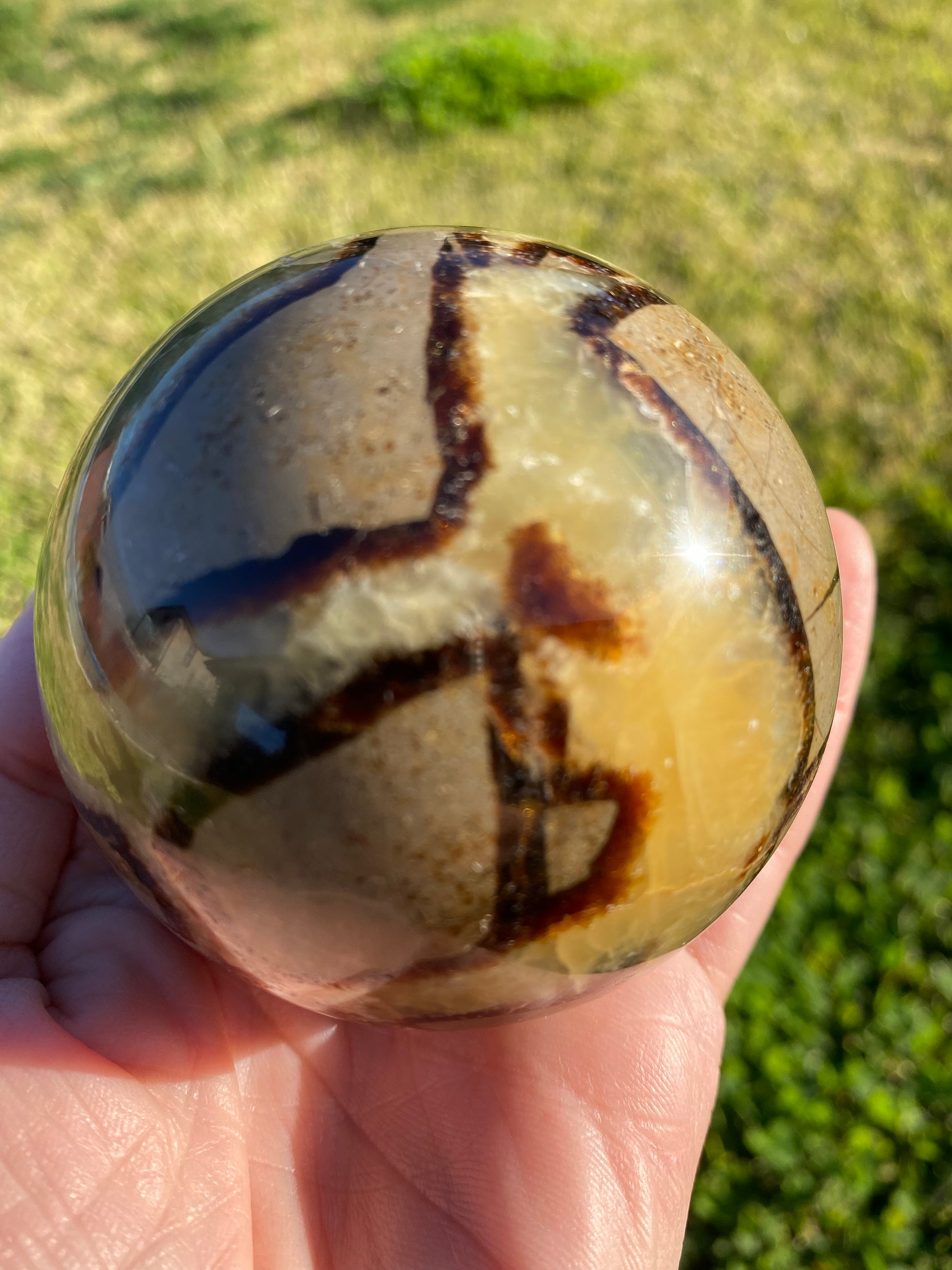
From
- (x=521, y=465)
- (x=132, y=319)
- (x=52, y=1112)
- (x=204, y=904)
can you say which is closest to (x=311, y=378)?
(x=521, y=465)

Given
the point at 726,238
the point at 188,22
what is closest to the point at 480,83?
the point at 726,238

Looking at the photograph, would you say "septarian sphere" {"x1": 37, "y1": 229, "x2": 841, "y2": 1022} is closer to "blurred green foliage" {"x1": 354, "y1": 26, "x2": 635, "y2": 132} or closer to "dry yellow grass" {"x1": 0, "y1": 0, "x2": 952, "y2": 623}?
"dry yellow grass" {"x1": 0, "y1": 0, "x2": 952, "y2": 623}

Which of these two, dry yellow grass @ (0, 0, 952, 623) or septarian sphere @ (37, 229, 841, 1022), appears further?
dry yellow grass @ (0, 0, 952, 623)

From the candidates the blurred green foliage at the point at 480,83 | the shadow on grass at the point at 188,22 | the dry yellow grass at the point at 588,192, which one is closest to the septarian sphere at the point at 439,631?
the dry yellow grass at the point at 588,192

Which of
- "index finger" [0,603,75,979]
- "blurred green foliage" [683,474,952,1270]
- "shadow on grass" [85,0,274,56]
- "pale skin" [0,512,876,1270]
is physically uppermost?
"shadow on grass" [85,0,274,56]

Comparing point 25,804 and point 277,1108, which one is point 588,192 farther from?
point 277,1108

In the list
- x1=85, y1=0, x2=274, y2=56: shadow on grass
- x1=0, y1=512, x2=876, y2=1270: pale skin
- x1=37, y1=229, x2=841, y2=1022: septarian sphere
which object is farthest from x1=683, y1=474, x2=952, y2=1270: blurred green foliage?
x1=85, y1=0, x2=274, y2=56: shadow on grass

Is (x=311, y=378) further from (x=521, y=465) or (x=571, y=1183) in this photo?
(x=571, y=1183)

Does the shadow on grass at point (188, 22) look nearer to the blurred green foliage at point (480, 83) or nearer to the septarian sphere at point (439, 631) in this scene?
the blurred green foliage at point (480, 83)
